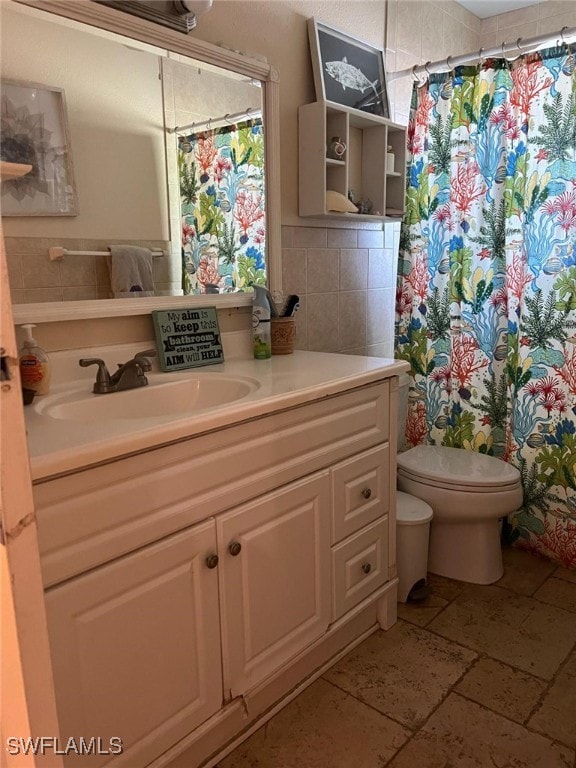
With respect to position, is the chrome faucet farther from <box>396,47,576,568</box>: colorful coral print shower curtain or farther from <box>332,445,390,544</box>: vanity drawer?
<box>396,47,576,568</box>: colorful coral print shower curtain

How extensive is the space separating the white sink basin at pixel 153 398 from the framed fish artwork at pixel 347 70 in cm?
113

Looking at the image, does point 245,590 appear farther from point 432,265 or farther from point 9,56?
point 432,265

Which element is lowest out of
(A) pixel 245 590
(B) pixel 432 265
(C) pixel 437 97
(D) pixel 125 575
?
(A) pixel 245 590

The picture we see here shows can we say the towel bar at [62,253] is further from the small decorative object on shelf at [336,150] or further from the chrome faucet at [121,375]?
the small decorative object on shelf at [336,150]

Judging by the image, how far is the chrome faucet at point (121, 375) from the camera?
1448 mm

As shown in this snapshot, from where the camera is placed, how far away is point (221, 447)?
4.13ft

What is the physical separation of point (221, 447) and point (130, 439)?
0.84 feet

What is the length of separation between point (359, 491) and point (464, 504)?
1.95 ft

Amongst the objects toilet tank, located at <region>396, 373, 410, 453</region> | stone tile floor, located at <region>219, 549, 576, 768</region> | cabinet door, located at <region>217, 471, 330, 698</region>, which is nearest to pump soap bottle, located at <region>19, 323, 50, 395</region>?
cabinet door, located at <region>217, 471, 330, 698</region>

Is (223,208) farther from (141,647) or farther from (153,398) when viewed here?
(141,647)

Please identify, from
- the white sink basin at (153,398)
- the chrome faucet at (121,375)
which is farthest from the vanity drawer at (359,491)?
the chrome faucet at (121,375)

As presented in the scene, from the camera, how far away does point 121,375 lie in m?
1.48

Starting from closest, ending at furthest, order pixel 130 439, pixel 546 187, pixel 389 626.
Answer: pixel 130 439
pixel 389 626
pixel 546 187

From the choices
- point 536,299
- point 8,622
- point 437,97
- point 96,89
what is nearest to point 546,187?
point 536,299
